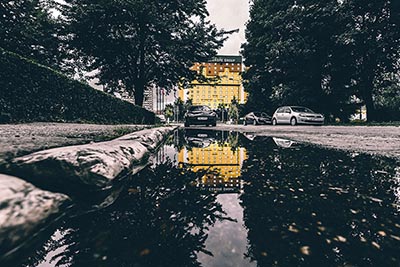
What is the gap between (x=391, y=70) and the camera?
709 inches

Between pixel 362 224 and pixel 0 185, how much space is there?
6.21 ft

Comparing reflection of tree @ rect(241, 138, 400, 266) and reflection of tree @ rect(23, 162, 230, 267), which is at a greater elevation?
reflection of tree @ rect(241, 138, 400, 266)

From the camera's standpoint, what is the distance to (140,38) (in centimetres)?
1770

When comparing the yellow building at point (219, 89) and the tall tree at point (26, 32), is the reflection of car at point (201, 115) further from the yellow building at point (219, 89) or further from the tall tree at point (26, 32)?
the yellow building at point (219, 89)

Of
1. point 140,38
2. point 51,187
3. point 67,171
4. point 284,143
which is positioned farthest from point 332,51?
point 51,187

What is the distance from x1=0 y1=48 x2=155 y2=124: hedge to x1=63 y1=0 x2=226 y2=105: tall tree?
7295 millimetres

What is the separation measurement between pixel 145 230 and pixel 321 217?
99cm

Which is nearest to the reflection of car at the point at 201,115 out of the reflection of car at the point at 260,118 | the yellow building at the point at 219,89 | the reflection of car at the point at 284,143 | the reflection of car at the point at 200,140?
the reflection of car at the point at 200,140

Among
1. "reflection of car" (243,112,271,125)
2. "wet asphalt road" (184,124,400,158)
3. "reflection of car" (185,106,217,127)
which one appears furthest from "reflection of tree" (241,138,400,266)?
"reflection of car" (243,112,271,125)

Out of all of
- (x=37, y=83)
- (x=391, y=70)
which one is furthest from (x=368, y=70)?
(x=37, y=83)

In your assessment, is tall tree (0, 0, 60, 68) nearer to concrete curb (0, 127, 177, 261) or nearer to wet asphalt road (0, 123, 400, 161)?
wet asphalt road (0, 123, 400, 161)

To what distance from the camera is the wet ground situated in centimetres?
100

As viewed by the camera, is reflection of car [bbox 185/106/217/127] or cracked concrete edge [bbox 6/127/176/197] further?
reflection of car [bbox 185/106/217/127]

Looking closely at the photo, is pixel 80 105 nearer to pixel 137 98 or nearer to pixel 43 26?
pixel 137 98
